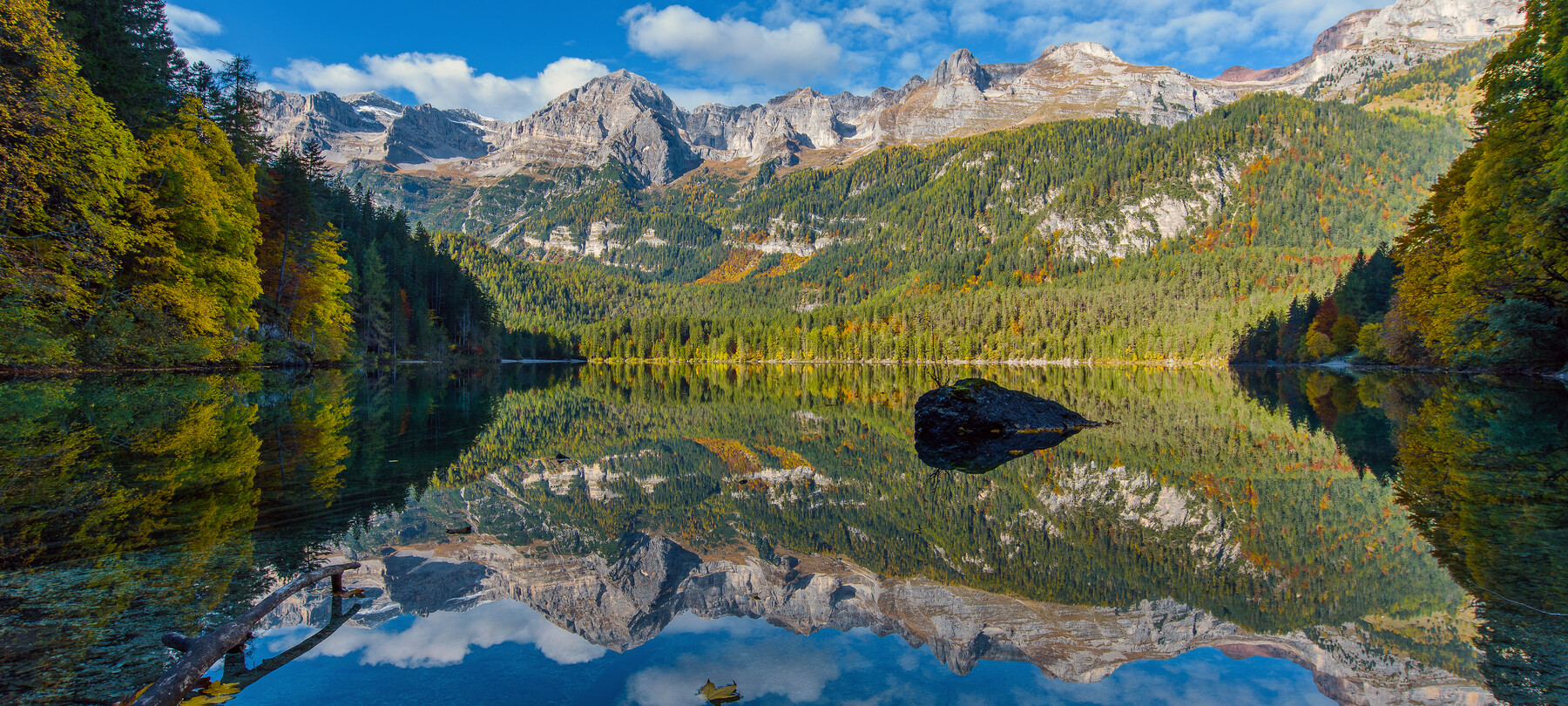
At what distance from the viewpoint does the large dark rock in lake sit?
60.0ft

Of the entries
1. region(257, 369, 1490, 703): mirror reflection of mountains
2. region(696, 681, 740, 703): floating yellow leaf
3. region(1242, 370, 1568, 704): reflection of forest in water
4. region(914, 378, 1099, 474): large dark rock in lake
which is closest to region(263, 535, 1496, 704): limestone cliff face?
region(257, 369, 1490, 703): mirror reflection of mountains

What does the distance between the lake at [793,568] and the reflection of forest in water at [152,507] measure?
0.04m

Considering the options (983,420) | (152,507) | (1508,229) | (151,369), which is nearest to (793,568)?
(152,507)

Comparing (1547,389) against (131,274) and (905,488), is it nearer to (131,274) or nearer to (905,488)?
(905,488)

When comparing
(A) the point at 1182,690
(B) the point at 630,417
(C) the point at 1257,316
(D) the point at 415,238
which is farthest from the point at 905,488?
(C) the point at 1257,316

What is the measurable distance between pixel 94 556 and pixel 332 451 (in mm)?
7828

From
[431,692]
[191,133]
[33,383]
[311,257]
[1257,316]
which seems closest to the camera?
[431,692]

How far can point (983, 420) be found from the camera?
1920cm

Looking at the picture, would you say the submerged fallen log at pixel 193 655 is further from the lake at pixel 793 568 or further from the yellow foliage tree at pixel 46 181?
the yellow foliage tree at pixel 46 181

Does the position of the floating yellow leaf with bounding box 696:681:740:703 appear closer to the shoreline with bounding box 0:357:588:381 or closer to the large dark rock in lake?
the large dark rock in lake

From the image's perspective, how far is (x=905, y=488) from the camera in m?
12.2

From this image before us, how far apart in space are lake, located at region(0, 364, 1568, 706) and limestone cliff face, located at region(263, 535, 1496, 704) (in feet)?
0.13

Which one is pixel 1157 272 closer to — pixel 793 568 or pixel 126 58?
pixel 793 568

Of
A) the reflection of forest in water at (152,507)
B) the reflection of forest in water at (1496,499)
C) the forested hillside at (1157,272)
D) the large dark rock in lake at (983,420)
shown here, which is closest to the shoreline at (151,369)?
the reflection of forest in water at (152,507)
